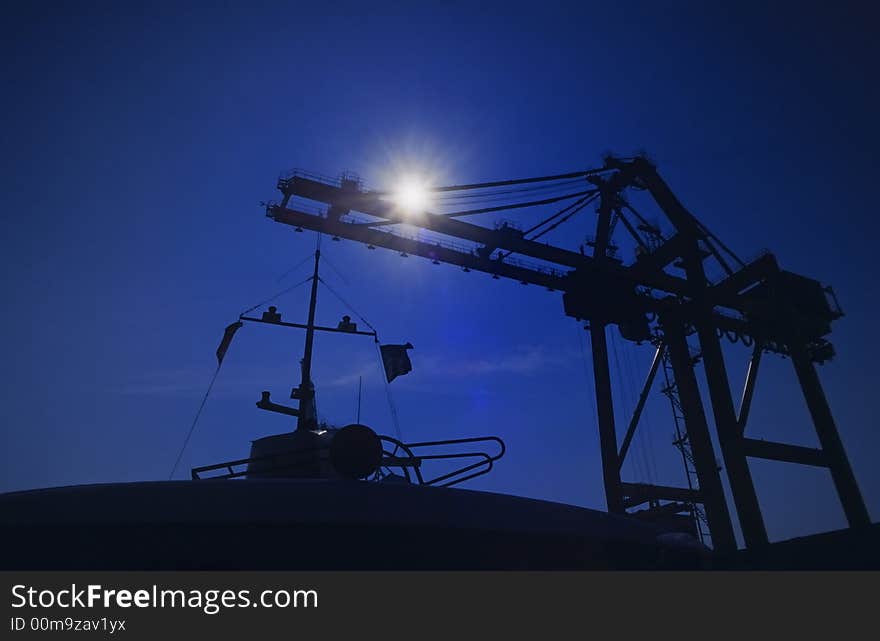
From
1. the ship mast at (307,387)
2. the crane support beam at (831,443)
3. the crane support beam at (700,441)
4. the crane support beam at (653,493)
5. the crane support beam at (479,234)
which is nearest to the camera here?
the ship mast at (307,387)

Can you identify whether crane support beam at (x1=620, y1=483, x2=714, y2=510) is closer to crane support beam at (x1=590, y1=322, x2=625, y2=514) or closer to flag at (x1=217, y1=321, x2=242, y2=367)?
crane support beam at (x1=590, y1=322, x2=625, y2=514)

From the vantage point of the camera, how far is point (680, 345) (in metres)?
32.3

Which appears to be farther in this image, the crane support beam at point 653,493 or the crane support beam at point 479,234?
the crane support beam at point 653,493

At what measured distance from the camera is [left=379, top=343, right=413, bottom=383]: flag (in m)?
12.6

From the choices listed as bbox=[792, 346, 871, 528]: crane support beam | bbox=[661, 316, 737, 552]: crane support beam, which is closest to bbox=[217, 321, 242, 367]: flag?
bbox=[661, 316, 737, 552]: crane support beam

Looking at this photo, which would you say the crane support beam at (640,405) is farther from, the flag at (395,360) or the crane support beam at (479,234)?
the flag at (395,360)

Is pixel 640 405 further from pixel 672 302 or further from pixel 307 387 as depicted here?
pixel 307 387

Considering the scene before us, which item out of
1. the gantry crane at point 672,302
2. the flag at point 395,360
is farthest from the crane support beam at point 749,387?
the flag at point 395,360

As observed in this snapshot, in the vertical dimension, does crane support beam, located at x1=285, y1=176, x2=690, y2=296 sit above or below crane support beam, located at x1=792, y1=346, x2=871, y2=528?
above

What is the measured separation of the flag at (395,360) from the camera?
12.6 metres

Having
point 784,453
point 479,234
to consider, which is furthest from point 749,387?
point 479,234

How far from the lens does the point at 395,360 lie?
12812 millimetres

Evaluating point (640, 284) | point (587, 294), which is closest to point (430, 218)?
point (587, 294)
